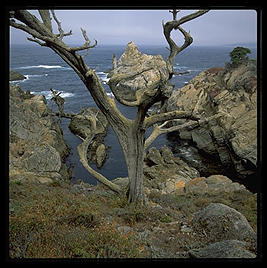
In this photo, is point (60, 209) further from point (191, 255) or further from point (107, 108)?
point (191, 255)

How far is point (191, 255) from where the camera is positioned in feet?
16.4

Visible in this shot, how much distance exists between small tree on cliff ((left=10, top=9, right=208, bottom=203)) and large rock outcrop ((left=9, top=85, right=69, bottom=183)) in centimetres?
799

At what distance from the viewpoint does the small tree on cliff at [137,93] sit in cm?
618

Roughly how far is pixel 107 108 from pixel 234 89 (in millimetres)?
34588

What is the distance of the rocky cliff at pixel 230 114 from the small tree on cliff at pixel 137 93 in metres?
18.7

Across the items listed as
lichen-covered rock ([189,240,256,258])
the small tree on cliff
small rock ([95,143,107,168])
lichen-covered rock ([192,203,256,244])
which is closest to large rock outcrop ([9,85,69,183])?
small rock ([95,143,107,168])

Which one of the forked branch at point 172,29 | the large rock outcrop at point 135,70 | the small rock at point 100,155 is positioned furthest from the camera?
the large rock outcrop at point 135,70

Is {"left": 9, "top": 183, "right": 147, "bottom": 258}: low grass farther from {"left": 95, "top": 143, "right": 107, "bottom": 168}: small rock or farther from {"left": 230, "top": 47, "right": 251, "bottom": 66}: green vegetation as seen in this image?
{"left": 230, "top": 47, "right": 251, "bottom": 66}: green vegetation

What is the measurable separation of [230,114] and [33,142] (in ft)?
63.2

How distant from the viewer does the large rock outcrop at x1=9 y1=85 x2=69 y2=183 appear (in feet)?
69.1

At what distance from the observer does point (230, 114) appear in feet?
83.4

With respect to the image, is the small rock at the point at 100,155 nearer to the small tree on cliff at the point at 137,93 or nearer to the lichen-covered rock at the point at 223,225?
the small tree on cliff at the point at 137,93

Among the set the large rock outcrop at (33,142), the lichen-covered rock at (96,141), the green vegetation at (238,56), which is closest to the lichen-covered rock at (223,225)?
the large rock outcrop at (33,142)

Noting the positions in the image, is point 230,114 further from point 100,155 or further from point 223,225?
point 223,225
